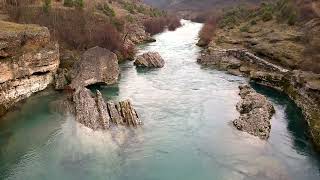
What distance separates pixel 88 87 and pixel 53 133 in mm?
12847

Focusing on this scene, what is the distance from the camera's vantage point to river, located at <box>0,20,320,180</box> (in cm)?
2695

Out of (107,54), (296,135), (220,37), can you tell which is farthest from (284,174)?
(220,37)

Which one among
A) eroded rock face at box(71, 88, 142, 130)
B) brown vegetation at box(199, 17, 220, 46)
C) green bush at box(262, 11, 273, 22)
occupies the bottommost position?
brown vegetation at box(199, 17, 220, 46)

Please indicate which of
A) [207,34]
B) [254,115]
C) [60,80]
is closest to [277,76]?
[254,115]

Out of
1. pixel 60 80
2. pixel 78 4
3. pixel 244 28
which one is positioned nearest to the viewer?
pixel 60 80

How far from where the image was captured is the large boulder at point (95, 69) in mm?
44562

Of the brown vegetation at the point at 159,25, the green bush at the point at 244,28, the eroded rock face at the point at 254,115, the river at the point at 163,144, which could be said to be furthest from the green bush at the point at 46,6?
the brown vegetation at the point at 159,25

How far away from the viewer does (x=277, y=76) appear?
47625mm

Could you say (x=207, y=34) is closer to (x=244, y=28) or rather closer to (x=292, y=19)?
(x=244, y=28)

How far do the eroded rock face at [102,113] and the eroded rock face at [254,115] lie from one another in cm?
831

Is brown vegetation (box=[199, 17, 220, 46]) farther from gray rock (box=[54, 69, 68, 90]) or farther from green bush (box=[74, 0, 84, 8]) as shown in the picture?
gray rock (box=[54, 69, 68, 90])

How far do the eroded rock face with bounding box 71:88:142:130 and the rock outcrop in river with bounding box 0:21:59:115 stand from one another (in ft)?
18.0

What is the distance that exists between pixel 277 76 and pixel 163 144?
70.7 feet

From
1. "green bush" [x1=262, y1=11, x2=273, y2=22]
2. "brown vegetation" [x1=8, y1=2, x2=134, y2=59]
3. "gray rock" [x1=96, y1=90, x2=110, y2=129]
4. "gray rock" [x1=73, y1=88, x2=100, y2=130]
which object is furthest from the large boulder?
"green bush" [x1=262, y1=11, x2=273, y2=22]
